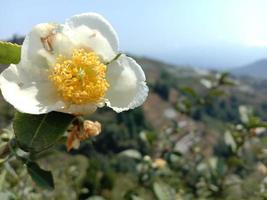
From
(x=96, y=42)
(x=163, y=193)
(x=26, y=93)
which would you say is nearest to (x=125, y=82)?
(x=96, y=42)

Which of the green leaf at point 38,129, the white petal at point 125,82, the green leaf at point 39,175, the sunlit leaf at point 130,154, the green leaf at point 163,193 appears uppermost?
the white petal at point 125,82

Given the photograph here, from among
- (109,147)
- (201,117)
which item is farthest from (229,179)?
(201,117)

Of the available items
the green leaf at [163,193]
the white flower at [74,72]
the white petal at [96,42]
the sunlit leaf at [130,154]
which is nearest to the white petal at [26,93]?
the white flower at [74,72]

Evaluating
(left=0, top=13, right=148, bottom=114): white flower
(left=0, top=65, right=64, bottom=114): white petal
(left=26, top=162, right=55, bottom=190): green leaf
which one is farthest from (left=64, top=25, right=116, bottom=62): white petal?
(left=26, top=162, right=55, bottom=190): green leaf

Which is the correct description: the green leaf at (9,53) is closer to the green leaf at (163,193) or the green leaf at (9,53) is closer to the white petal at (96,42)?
the white petal at (96,42)

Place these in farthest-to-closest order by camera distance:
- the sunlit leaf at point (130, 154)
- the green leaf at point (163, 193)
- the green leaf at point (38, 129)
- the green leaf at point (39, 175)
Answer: the sunlit leaf at point (130, 154) < the green leaf at point (163, 193) < the green leaf at point (39, 175) < the green leaf at point (38, 129)

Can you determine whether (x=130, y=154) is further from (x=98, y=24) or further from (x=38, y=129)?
(x=38, y=129)

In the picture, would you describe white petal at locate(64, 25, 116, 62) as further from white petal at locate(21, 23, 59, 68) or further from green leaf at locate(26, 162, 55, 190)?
green leaf at locate(26, 162, 55, 190)
